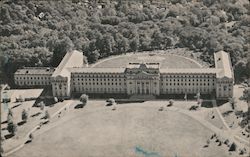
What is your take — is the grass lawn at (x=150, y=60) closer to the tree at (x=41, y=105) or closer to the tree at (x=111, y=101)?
the tree at (x=111, y=101)

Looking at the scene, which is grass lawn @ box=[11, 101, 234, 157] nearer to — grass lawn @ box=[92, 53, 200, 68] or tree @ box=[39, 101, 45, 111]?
tree @ box=[39, 101, 45, 111]

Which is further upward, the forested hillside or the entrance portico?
the forested hillside

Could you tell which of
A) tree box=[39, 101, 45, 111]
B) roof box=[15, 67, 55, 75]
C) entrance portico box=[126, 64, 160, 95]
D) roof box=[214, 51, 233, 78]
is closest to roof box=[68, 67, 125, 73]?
entrance portico box=[126, 64, 160, 95]

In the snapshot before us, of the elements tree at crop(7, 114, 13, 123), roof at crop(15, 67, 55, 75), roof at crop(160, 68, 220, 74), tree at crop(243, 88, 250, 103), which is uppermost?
roof at crop(160, 68, 220, 74)

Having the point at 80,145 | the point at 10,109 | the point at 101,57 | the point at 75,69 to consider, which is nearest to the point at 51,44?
the point at 101,57

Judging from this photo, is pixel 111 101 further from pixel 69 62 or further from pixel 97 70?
pixel 69 62

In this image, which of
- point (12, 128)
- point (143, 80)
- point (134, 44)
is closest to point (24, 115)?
point (12, 128)

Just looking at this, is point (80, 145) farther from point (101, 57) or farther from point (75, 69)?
point (101, 57)
